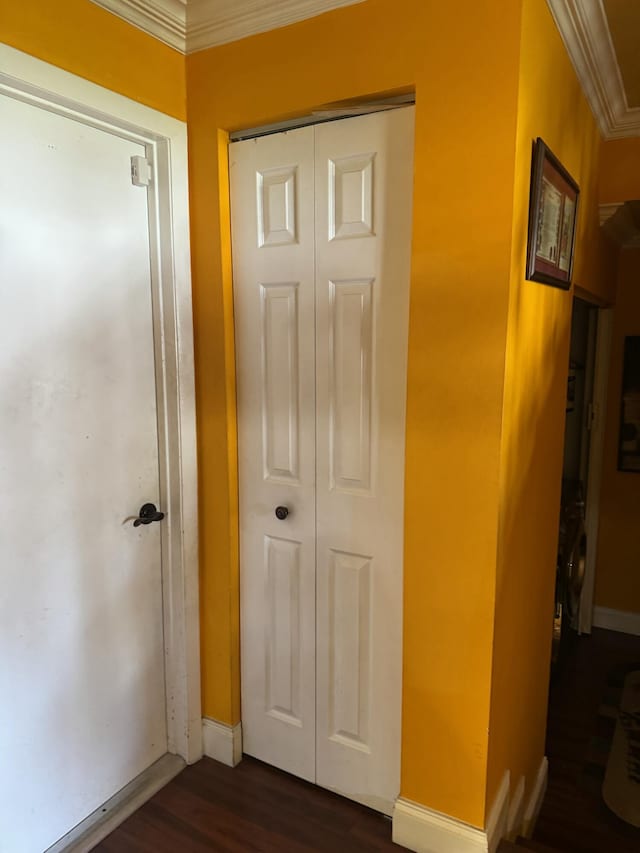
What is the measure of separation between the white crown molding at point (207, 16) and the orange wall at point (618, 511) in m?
2.47

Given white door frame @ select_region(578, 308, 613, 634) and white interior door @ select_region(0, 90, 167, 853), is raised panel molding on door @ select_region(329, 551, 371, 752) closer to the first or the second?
white interior door @ select_region(0, 90, 167, 853)

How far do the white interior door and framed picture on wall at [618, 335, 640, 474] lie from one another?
8.94ft

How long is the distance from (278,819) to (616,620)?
101 inches

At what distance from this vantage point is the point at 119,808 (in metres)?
1.89

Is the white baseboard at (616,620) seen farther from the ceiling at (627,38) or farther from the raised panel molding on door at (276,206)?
the raised panel molding on door at (276,206)

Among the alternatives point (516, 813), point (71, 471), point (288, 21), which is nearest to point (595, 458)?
point (516, 813)

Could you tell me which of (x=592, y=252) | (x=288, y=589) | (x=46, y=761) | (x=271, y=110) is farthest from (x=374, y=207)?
(x=46, y=761)

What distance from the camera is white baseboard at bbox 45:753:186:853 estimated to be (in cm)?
176

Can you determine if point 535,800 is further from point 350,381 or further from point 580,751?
point 350,381

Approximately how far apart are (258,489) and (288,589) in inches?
13.3

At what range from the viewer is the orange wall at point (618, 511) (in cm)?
343

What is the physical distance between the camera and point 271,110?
69.2 inches

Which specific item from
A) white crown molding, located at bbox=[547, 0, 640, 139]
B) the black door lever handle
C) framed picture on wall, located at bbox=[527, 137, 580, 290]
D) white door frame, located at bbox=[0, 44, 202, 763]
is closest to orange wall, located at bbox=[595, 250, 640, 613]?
white crown molding, located at bbox=[547, 0, 640, 139]

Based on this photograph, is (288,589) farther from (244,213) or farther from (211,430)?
(244,213)
